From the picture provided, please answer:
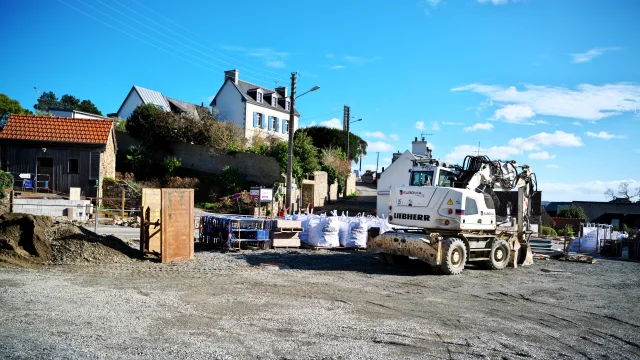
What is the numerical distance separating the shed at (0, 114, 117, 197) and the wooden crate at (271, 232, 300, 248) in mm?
16045

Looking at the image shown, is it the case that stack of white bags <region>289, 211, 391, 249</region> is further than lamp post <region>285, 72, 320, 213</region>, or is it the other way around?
lamp post <region>285, 72, 320, 213</region>

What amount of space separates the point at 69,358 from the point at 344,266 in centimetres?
956

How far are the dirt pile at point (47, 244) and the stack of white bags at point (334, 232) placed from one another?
22.2 feet

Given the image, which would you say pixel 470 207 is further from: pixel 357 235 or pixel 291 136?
pixel 291 136

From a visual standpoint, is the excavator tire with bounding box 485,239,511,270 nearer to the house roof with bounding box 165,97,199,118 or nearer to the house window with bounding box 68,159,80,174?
the house window with bounding box 68,159,80,174

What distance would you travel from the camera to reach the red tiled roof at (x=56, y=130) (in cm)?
2850

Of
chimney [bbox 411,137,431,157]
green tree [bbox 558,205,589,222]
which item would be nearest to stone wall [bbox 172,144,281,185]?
chimney [bbox 411,137,431,157]

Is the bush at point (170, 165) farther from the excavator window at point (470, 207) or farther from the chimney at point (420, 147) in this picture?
the excavator window at point (470, 207)

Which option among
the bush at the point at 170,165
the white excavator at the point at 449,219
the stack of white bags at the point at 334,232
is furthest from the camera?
the bush at the point at 170,165

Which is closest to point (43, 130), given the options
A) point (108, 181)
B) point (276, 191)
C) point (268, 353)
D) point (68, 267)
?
point (108, 181)

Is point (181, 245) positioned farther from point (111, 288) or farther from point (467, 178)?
point (467, 178)

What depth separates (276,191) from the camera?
29719mm

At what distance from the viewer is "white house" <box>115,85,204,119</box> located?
145 feet

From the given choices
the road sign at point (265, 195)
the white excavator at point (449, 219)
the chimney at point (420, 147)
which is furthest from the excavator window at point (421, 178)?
the chimney at point (420, 147)
